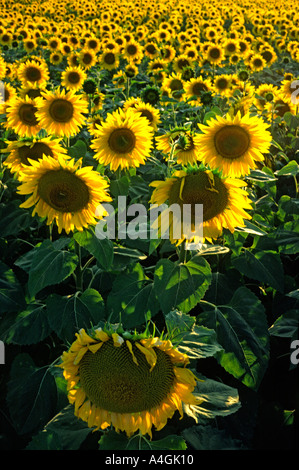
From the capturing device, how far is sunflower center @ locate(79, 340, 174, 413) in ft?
4.15

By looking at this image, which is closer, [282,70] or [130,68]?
[130,68]

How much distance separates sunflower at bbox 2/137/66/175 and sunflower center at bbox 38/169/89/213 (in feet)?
1.52

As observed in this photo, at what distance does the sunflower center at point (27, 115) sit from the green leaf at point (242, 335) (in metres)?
2.09

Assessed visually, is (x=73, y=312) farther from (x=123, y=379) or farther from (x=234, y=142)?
(x=234, y=142)

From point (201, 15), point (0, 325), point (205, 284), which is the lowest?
point (0, 325)

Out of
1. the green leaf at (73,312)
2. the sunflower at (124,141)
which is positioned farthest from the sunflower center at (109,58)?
the green leaf at (73,312)

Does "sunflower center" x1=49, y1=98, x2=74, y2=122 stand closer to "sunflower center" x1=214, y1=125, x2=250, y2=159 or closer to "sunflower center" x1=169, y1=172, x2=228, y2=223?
"sunflower center" x1=214, y1=125, x2=250, y2=159

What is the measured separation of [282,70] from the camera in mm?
10734

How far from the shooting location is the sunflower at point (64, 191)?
6.84ft

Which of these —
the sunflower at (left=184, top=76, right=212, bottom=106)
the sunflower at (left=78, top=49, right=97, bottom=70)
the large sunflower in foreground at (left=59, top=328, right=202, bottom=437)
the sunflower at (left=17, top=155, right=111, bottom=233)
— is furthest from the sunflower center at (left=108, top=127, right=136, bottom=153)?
the sunflower at (left=78, top=49, right=97, bottom=70)

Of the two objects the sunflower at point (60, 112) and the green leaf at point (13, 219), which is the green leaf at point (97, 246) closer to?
the green leaf at point (13, 219)

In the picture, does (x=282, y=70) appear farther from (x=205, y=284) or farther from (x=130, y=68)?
A: (x=205, y=284)

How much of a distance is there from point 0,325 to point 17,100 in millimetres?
1966
